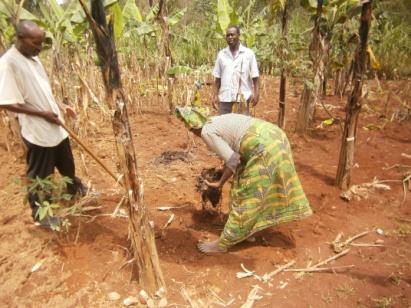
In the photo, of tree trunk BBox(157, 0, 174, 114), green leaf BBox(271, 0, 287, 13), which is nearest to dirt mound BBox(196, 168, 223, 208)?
green leaf BBox(271, 0, 287, 13)

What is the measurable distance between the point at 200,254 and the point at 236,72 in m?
2.49

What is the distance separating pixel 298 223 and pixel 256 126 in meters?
1.30

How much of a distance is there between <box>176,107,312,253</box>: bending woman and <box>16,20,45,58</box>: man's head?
123 centimetres

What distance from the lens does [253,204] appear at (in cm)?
279

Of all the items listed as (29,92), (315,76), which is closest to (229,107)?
(315,76)

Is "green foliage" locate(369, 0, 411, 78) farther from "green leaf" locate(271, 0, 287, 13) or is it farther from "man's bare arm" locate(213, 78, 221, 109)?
"man's bare arm" locate(213, 78, 221, 109)

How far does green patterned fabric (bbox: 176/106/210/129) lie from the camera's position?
2.71 meters

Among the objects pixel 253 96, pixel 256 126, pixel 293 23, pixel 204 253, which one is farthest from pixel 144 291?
pixel 293 23

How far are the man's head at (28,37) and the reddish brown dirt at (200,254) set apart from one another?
1.06m

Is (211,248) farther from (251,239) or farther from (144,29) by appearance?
(144,29)

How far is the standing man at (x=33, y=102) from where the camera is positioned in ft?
8.93

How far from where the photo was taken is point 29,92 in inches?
113

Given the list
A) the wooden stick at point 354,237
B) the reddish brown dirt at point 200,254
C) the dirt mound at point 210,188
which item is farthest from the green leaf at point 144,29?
the wooden stick at point 354,237

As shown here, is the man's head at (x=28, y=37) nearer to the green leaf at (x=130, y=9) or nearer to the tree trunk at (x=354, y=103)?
the tree trunk at (x=354, y=103)
